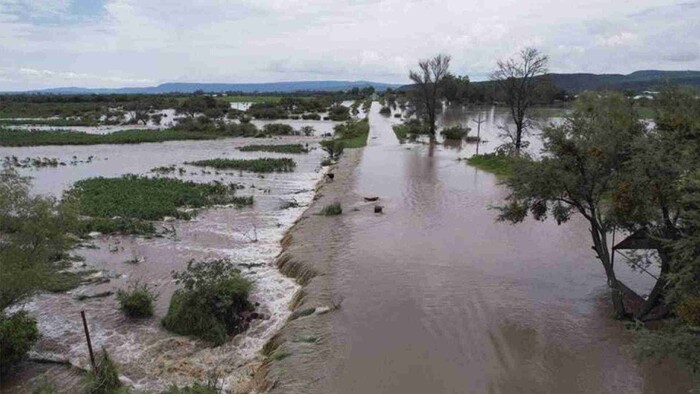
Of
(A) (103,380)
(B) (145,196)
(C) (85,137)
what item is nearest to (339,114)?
(C) (85,137)

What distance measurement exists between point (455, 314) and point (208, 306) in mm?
8158

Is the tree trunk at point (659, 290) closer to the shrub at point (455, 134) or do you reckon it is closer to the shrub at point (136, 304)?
the shrub at point (136, 304)

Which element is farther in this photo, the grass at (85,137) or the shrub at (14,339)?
the grass at (85,137)

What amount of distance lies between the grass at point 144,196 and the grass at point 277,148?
863 inches

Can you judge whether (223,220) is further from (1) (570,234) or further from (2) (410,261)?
(1) (570,234)

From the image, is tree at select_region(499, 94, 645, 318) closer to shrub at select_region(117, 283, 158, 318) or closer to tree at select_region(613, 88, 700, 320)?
tree at select_region(613, 88, 700, 320)

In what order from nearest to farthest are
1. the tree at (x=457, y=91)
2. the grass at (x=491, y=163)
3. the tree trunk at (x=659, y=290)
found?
1. the tree trunk at (x=659, y=290)
2. the grass at (x=491, y=163)
3. the tree at (x=457, y=91)

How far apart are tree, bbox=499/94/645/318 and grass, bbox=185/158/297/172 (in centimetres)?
3420

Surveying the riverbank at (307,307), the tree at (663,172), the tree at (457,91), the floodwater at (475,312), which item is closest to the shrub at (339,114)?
the tree at (457,91)

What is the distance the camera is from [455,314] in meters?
17.8

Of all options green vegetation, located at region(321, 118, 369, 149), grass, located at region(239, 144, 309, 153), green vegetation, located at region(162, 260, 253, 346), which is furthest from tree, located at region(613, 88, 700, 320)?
grass, located at region(239, 144, 309, 153)

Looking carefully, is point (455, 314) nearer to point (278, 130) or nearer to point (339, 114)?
point (278, 130)

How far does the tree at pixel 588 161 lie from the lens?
15.9m

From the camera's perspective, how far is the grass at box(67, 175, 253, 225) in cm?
3225
